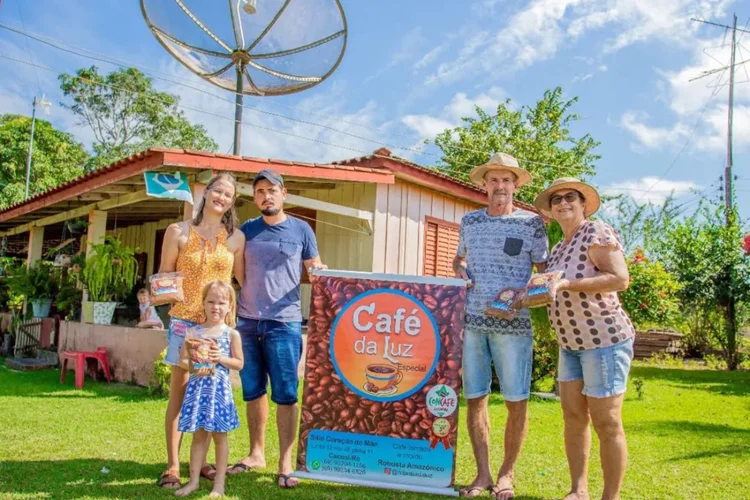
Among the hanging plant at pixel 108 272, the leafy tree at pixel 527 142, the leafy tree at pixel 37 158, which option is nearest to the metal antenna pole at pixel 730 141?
the leafy tree at pixel 527 142

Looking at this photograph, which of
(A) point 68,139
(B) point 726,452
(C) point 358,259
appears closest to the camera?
(B) point 726,452

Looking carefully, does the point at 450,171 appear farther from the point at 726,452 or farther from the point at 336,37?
the point at 726,452

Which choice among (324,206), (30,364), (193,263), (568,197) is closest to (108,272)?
(30,364)

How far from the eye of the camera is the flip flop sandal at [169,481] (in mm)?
3680

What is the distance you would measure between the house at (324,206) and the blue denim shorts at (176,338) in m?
3.81

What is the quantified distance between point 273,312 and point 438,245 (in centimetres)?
725

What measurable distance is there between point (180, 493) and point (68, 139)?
32559 millimetres

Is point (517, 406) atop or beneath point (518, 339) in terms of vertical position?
beneath

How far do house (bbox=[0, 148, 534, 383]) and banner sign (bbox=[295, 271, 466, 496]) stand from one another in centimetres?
412

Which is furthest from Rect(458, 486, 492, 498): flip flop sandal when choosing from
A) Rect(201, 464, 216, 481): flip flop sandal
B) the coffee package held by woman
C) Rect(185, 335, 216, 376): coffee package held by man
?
the coffee package held by woman

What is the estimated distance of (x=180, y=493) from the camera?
3.52m

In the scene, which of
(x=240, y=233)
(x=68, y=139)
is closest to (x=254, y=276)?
(x=240, y=233)

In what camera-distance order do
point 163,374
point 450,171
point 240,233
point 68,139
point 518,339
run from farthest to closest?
point 68,139, point 450,171, point 163,374, point 240,233, point 518,339

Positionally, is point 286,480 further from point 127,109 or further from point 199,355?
point 127,109
